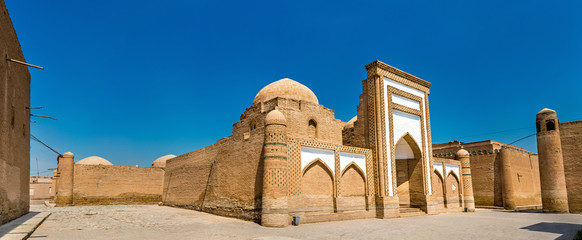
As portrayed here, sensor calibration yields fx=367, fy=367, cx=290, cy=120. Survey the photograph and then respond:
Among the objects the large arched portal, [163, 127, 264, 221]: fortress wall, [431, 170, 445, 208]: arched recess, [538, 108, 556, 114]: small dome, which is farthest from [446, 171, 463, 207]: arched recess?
[163, 127, 264, 221]: fortress wall

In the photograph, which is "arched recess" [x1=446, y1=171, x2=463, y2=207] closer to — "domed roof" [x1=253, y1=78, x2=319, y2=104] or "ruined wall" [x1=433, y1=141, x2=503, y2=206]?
"ruined wall" [x1=433, y1=141, x2=503, y2=206]

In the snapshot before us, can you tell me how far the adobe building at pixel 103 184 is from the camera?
78.9 ft

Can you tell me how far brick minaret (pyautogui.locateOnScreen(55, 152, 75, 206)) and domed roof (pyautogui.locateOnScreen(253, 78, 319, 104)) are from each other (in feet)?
44.6

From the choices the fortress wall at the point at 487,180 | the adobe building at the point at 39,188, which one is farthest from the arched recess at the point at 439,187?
the adobe building at the point at 39,188

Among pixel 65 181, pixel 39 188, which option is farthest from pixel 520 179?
pixel 39 188

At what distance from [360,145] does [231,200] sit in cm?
664

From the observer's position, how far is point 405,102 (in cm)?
1916

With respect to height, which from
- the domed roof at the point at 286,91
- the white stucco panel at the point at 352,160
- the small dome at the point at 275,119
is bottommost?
the white stucco panel at the point at 352,160

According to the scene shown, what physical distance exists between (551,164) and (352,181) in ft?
39.8

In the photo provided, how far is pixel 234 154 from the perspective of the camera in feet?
53.8

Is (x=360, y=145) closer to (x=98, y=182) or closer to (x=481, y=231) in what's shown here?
(x=481, y=231)

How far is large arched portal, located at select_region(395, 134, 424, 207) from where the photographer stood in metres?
19.2

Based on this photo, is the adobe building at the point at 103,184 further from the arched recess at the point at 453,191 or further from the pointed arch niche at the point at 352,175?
the arched recess at the point at 453,191

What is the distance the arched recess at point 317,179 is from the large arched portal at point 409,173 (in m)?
5.97
